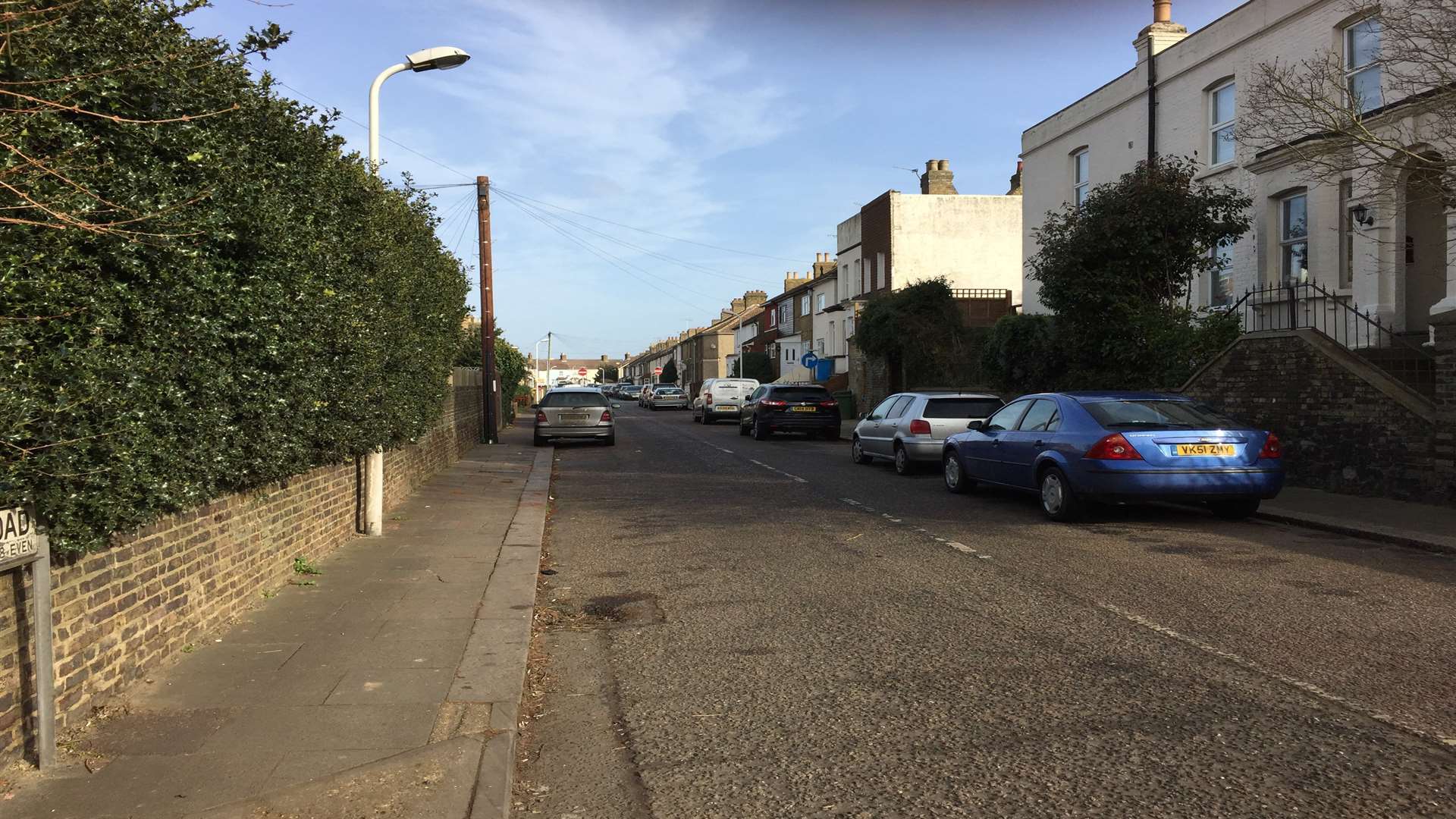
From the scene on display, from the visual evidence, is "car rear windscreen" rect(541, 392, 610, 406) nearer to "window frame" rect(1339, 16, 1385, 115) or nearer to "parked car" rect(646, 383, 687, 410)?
"window frame" rect(1339, 16, 1385, 115)

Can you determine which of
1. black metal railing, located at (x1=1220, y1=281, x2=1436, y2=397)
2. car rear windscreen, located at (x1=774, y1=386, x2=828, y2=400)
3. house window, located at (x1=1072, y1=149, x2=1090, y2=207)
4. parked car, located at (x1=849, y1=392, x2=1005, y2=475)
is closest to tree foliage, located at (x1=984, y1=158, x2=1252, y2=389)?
black metal railing, located at (x1=1220, y1=281, x2=1436, y2=397)

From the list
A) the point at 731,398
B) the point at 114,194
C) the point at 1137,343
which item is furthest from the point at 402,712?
the point at 731,398

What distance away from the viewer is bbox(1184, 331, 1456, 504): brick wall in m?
11.1

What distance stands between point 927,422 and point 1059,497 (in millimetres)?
5395

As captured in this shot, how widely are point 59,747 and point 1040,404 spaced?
32.7ft

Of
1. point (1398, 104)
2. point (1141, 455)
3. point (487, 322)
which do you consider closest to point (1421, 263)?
point (1398, 104)

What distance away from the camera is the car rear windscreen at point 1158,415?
1016cm

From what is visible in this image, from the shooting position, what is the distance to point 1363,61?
16641mm

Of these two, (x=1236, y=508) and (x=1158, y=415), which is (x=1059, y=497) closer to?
(x=1158, y=415)

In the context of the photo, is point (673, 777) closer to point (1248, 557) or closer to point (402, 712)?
point (402, 712)

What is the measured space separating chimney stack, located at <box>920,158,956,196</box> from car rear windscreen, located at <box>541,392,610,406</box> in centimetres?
2213

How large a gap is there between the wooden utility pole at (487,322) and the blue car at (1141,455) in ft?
58.1

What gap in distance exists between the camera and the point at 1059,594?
7.07m

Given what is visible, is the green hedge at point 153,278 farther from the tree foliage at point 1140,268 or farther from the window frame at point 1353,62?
the window frame at point 1353,62
